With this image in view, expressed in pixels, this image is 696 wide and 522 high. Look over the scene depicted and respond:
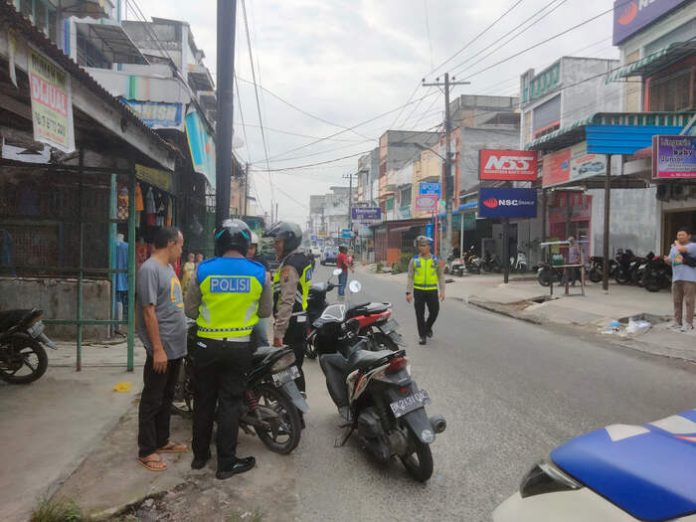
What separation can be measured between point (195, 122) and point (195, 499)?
9840mm

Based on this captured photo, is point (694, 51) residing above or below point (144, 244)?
above

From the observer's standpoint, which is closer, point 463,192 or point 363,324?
point 363,324

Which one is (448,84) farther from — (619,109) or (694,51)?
(694,51)

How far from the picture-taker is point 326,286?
7.85 metres

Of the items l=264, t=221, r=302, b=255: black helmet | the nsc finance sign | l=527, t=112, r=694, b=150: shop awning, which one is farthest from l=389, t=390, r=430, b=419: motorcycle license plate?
the nsc finance sign

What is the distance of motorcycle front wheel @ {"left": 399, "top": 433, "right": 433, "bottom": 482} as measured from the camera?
12.5 ft

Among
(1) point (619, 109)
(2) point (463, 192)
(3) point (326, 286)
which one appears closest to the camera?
(3) point (326, 286)

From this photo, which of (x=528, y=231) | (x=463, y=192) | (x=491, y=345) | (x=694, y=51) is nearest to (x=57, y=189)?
(x=491, y=345)

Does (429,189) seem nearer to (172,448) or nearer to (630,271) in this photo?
(630,271)

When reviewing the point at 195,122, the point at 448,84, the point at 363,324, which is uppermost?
the point at 448,84

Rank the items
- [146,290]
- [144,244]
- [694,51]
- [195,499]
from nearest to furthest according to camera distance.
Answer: [195,499]
[146,290]
[144,244]
[694,51]

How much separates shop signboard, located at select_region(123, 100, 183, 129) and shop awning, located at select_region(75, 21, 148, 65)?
6601mm

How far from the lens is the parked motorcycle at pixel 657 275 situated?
1566 cm

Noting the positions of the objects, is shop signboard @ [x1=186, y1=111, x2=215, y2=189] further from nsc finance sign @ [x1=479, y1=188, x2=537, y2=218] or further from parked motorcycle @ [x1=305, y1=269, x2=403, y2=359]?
nsc finance sign @ [x1=479, y1=188, x2=537, y2=218]
